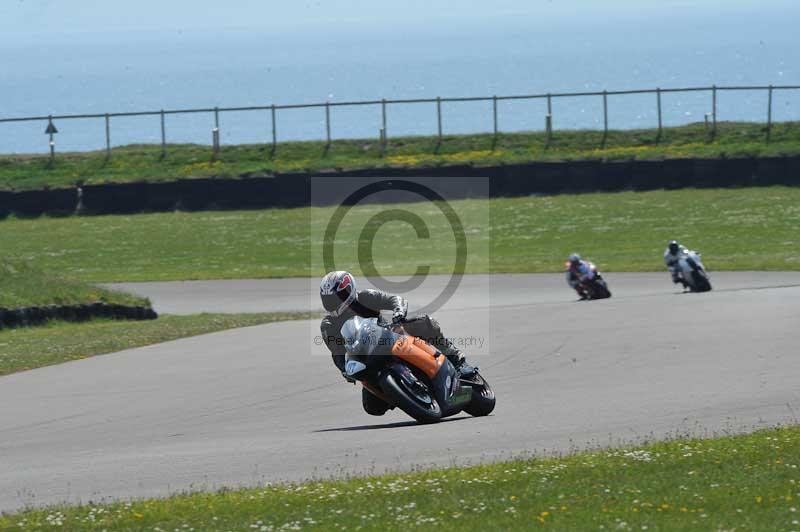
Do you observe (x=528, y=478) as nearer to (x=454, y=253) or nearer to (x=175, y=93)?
(x=454, y=253)

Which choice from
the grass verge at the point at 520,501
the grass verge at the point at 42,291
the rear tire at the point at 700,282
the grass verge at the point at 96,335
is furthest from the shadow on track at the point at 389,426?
the rear tire at the point at 700,282

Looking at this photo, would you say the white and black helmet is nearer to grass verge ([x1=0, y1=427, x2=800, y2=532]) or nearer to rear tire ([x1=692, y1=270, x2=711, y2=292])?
grass verge ([x1=0, y1=427, x2=800, y2=532])

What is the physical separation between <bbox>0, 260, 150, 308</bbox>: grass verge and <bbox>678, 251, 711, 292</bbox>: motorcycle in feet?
30.1

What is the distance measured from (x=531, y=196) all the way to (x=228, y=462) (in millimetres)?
27969

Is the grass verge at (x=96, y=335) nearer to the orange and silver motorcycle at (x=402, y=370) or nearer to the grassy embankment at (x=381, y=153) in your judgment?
the orange and silver motorcycle at (x=402, y=370)

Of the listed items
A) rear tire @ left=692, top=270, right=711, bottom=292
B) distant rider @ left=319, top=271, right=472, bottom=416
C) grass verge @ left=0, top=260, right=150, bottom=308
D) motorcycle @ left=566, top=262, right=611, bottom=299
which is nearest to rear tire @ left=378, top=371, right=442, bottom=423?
distant rider @ left=319, top=271, right=472, bottom=416

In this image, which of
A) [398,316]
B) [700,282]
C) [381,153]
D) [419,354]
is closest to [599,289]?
[700,282]

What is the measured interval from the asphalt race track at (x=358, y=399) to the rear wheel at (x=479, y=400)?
0.35 ft

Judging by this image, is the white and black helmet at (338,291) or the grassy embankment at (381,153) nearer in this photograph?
the white and black helmet at (338,291)

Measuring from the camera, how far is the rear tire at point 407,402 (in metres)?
11.9

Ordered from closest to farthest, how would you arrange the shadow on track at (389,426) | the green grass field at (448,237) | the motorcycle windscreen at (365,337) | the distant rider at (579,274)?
1. the motorcycle windscreen at (365,337)
2. the shadow on track at (389,426)
3. the distant rider at (579,274)
4. the green grass field at (448,237)

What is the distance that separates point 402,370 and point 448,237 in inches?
941

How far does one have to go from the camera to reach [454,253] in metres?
33.7

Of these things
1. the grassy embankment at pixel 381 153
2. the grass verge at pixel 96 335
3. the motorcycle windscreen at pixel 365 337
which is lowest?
the grass verge at pixel 96 335
